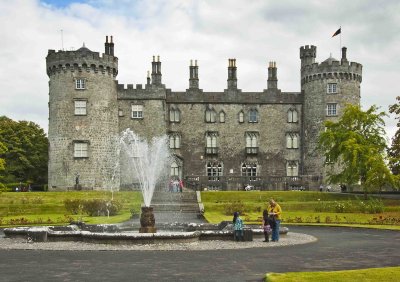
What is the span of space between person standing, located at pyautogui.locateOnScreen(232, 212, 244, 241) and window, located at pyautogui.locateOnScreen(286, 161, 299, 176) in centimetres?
3964

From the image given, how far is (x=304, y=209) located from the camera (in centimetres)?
4247

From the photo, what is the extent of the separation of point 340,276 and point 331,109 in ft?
159

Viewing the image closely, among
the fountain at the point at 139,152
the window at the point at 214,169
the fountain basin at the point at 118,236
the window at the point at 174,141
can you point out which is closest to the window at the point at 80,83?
the fountain at the point at 139,152

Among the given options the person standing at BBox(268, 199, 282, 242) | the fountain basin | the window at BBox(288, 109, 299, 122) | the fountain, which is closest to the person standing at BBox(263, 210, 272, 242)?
the person standing at BBox(268, 199, 282, 242)

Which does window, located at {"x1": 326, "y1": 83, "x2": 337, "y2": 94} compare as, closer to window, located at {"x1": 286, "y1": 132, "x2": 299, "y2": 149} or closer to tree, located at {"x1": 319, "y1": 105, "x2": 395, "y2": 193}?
window, located at {"x1": 286, "y1": 132, "x2": 299, "y2": 149}

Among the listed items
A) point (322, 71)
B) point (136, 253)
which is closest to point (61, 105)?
point (322, 71)

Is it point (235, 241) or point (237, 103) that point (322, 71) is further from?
point (235, 241)

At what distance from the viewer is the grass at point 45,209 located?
34500 mm

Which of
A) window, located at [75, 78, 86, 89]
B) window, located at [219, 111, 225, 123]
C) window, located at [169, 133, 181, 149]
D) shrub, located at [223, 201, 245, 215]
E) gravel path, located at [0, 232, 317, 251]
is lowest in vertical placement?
gravel path, located at [0, 232, 317, 251]

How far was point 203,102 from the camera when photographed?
63.6m

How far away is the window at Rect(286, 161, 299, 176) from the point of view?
2494 inches

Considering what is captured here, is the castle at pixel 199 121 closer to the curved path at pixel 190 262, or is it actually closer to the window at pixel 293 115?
the window at pixel 293 115

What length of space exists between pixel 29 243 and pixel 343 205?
2397 centimetres

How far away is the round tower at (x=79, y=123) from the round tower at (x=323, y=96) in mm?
20905
